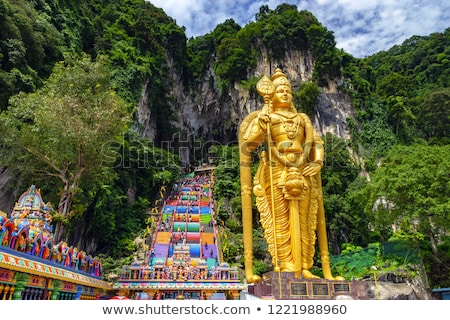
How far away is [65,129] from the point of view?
28.7 feet

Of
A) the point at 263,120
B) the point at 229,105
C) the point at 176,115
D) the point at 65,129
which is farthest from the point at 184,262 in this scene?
the point at 176,115

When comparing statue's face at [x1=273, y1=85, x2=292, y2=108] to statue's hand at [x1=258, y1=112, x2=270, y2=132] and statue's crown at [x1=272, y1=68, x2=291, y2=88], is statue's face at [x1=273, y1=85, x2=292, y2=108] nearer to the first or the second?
statue's crown at [x1=272, y1=68, x2=291, y2=88]

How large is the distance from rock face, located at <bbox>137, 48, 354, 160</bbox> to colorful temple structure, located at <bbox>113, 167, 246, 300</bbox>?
739 centimetres

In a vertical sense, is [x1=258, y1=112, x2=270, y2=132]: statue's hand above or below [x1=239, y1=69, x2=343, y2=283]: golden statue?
above

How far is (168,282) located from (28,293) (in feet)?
19.1

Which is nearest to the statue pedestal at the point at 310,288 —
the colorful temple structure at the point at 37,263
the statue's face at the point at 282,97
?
the statue's face at the point at 282,97

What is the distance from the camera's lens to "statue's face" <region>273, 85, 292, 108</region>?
252 inches

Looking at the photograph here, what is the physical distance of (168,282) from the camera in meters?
10.2

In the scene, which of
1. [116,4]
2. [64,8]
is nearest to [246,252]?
[64,8]

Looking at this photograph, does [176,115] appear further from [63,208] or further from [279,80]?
[279,80]

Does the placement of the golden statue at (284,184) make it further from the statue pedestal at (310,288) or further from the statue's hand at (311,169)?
the statue pedestal at (310,288)

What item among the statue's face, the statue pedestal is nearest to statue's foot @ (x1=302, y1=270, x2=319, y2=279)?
the statue pedestal

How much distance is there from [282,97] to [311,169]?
1459 mm

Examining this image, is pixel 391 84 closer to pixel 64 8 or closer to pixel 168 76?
pixel 168 76
